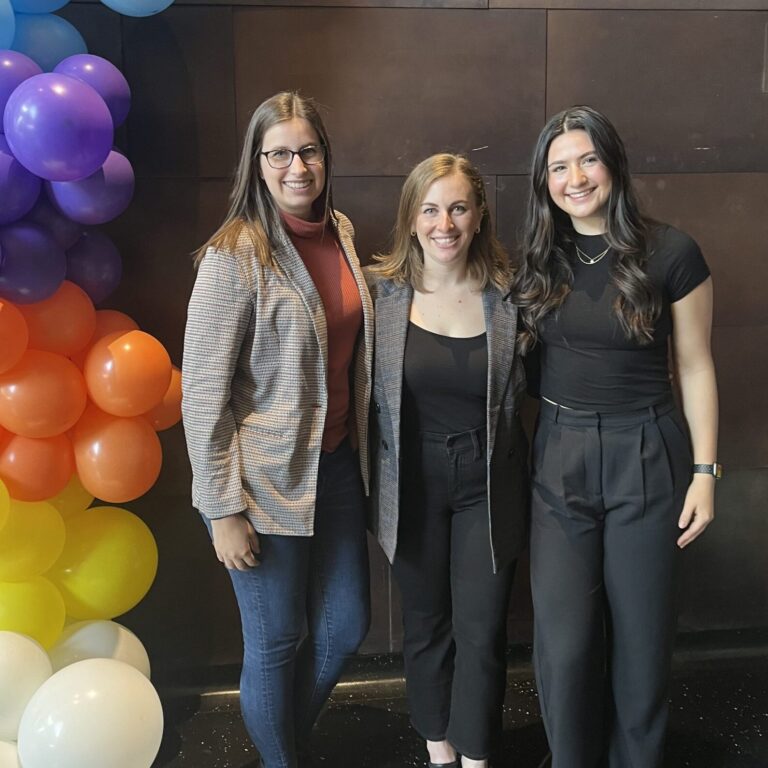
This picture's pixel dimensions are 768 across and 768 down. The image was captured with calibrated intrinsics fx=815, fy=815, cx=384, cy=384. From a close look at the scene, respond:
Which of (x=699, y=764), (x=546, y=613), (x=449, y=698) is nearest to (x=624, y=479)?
(x=546, y=613)

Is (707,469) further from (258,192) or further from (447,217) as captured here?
(258,192)

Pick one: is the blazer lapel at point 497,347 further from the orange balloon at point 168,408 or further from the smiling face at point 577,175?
the orange balloon at point 168,408

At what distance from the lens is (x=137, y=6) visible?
1880 millimetres

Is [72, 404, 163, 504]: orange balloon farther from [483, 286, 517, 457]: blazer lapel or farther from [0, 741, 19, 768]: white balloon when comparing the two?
[483, 286, 517, 457]: blazer lapel

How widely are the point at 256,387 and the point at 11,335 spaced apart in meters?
0.52

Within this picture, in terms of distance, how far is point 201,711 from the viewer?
2453 millimetres

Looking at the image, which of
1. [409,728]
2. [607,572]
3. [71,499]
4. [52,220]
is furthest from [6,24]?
[409,728]

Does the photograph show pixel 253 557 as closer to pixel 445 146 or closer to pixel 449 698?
pixel 449 698

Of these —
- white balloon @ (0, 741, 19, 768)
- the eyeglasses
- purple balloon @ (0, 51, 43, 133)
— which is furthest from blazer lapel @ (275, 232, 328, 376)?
white balloon @ (0, 741, 19, 768)

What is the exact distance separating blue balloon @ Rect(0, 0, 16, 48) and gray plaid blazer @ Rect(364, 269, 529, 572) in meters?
0.92

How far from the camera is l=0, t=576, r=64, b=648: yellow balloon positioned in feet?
6.12

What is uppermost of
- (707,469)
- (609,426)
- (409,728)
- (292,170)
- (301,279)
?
(292,170)

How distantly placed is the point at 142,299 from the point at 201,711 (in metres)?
1.24

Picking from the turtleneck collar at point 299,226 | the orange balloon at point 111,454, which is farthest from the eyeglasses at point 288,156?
the orange balloon at point 111,454
